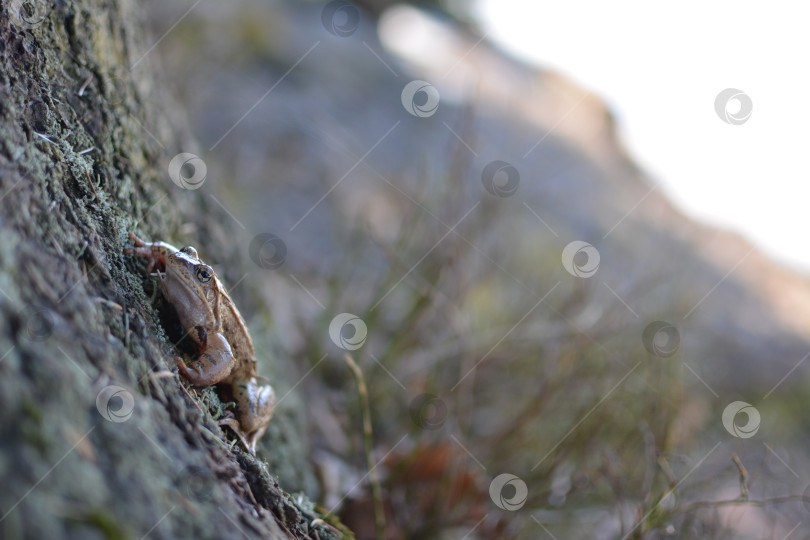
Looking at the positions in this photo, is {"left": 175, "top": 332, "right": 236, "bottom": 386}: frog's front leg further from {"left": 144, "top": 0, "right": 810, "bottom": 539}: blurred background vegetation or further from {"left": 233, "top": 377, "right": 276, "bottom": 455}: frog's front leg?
{"left": 144, "top": 0, "right": 810, "bottom": 539}: blurred background vegetation

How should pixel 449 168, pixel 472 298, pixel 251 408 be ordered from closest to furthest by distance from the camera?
pixel 251 408
pixel 449 168
pixel 472 298

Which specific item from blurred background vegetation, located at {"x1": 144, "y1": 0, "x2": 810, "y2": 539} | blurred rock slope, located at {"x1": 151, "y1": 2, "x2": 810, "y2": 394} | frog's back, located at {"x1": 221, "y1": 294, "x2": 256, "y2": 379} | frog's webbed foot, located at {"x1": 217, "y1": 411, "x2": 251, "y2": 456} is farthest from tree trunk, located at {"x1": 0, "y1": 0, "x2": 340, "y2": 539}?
blurred rock slope, located at {"x1": 151, "y1": 2, "x2": 810, "y2": 394}

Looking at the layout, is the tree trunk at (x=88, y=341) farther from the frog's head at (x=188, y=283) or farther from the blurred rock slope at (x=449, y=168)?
the blurred rock slope at (x=449, y=168)

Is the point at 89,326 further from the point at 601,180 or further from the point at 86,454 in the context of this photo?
the point at 601,180

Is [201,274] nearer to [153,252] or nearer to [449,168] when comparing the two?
[153,252]

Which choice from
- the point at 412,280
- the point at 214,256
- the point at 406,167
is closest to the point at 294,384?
the point at 214,256

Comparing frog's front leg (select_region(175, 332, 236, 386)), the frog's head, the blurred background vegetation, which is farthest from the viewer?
the blurred background vegetation

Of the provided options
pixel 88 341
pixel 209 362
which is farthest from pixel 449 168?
pixel 88 341
